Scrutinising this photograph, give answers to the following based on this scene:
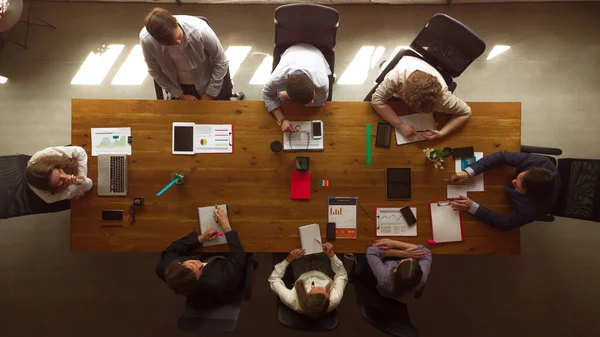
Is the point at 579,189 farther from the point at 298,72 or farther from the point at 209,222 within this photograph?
the point at 209,222

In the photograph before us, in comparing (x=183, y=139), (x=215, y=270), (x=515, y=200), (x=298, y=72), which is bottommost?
(x=215, y=270)

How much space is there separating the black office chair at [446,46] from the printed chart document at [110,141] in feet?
6.04

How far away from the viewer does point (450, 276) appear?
3.05m

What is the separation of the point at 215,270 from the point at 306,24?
1682 mm

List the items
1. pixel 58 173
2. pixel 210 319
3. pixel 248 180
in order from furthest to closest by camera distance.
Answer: pixel 248 180
pixel 210 319
pixel 58 173

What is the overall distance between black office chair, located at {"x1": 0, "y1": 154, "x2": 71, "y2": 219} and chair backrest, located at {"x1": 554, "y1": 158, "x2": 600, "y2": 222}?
3.64 m

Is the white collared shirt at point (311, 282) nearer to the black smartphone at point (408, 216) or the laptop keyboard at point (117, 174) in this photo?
the black smartphone at point (408, 216)

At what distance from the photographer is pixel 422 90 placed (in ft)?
6.55

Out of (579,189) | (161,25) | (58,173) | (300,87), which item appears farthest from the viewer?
(579,189)

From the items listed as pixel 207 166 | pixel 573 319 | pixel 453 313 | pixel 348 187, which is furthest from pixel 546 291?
pixel 207 166

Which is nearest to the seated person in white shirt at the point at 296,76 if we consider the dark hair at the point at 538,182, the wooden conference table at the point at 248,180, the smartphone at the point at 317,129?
the smartphone at the point at 317,129

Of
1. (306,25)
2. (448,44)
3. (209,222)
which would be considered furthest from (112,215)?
(448,44)

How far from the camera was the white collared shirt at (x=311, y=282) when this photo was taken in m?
2.17

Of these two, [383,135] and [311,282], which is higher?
[383,135]
